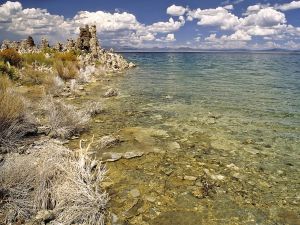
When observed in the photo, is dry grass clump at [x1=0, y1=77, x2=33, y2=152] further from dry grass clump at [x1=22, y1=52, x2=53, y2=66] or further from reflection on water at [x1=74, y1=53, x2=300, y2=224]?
dry grass clump at [x1=22, y1=52, x2=53, y2=66]

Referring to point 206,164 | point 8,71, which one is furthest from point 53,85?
point 206,164

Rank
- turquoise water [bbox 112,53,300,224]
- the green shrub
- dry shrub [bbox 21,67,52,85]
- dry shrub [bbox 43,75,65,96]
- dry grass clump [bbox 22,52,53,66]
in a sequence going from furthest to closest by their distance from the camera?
dry grass clump [bbox 22,52,53,66], dry shrub [bbox 21,67,52,85], the green shrub, dry shrub [bbox 43,75,65,96], turquoise water [bbox 112,53,300,224]

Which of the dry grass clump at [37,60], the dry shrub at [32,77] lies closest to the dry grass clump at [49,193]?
the dry shrub at [32,77]

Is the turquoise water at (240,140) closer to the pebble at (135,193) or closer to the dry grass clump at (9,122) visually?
the pebble at (135,193)

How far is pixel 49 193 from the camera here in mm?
5500

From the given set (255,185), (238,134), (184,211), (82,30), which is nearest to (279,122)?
(238,134)

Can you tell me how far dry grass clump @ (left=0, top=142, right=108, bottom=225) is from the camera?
509 cm

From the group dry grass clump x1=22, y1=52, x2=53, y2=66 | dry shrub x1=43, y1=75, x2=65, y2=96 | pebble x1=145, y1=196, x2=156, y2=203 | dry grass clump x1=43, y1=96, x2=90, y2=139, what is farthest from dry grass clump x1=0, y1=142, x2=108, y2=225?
dry grass clump x1=22, y1=52, x2=53, y2=66

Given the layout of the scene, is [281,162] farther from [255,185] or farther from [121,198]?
[121,198]

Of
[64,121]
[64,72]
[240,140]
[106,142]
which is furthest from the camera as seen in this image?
[64,72]

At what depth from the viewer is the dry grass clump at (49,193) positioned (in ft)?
16.7

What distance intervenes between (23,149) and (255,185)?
5.65 meters

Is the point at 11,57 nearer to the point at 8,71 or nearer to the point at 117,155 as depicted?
the point at 8,71

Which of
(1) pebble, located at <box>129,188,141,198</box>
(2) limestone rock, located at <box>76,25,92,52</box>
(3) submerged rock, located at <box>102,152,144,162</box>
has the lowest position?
(1) pebble, located at <box>129,188,141,198</box>
